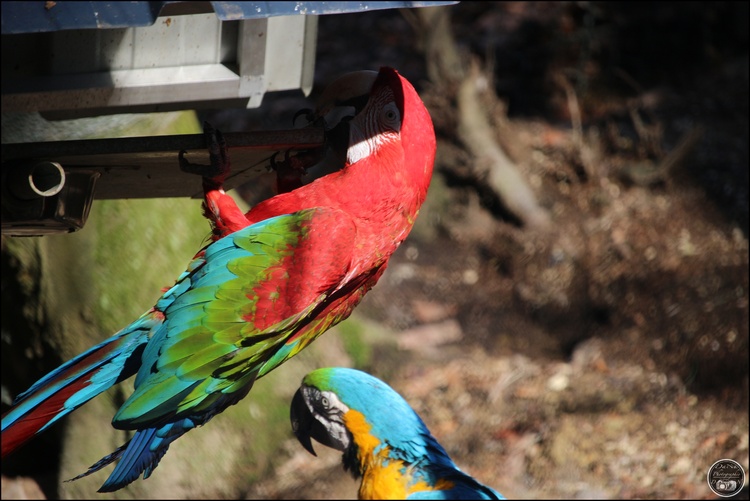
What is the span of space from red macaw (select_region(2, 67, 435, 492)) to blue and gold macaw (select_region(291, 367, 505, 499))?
350 mm

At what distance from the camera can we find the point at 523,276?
17.5 feet

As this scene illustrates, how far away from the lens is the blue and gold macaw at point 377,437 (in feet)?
7.56

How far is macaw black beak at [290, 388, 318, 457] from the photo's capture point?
102 inches

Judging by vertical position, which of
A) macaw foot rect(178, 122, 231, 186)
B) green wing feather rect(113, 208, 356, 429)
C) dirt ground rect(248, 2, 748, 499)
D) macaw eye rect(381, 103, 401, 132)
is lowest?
dirt ground rect(248, 2, 748, 499)

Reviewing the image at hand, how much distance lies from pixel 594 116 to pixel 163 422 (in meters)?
5.14

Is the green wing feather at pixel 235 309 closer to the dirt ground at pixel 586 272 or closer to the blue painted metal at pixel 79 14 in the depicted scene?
the blue painted metal at pixel 79 14

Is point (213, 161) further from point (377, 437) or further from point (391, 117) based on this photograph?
point (377, 437)

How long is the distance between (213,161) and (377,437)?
954 mm

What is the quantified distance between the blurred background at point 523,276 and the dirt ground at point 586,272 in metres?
0.01

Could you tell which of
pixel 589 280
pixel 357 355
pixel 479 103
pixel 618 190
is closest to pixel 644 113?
pixel 618 190

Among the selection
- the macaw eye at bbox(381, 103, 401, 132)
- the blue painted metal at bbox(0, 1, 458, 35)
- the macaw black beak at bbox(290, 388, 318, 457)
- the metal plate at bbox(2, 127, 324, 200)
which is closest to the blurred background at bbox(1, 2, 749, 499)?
the metal plate at bbox(2, 127, 324, 200)

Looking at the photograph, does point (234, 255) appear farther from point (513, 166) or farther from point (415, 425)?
point (513, 166)

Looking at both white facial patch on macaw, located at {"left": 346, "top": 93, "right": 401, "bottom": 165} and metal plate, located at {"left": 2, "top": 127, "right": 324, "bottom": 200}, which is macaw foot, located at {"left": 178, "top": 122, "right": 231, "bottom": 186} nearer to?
metal plate, located at {"left": 2, "top": 127, "right": 324, "bottom": 200}

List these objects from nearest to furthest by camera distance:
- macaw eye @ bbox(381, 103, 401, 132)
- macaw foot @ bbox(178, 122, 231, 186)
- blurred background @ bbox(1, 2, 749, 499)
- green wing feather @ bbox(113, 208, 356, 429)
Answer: green wing feather @ bbox(113, 208, 356, 429) < macaw foot @ bbox(178, 122, 231, 186) < macaw eye @ bbox(381, 103, 401, 132) < blurred background @ bbox(1, 2, 749, 499)
